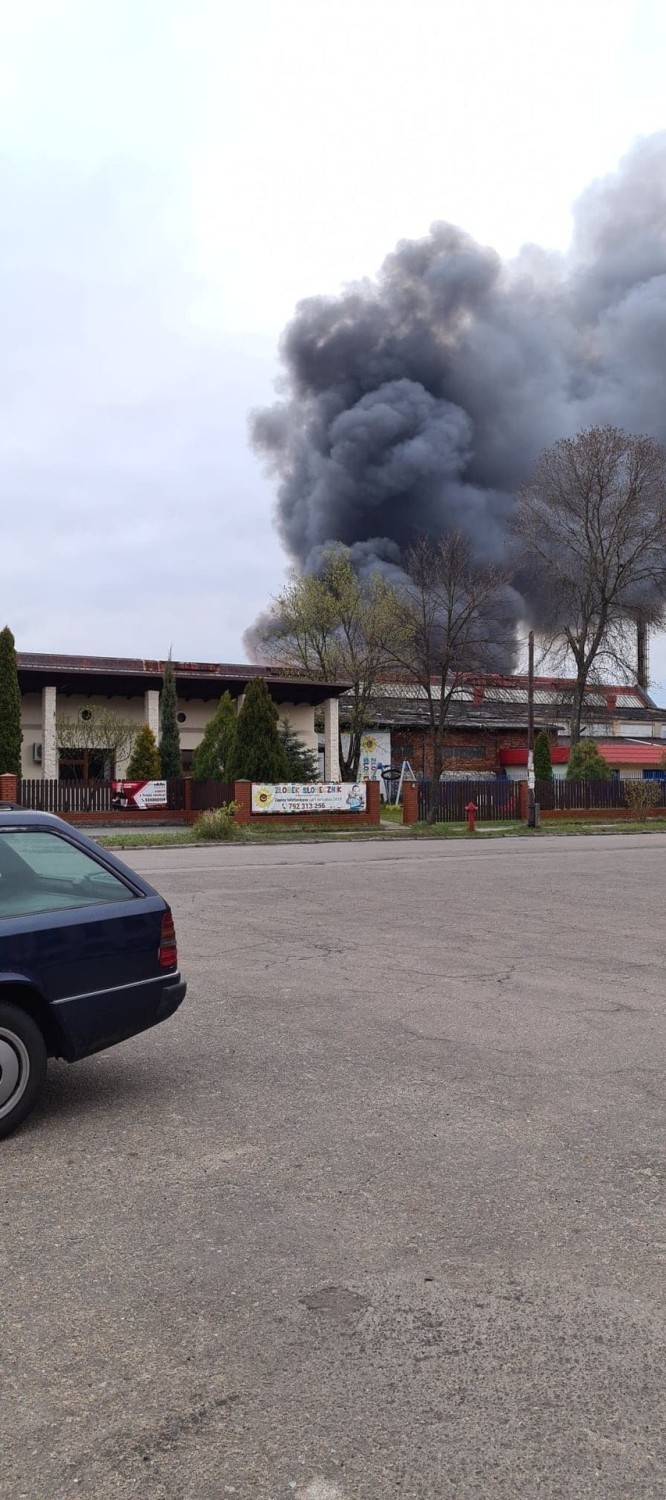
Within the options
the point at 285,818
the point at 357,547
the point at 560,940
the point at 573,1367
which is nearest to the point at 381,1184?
the point at 573,1367

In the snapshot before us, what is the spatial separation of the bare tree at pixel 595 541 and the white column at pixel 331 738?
Result: 11034mm

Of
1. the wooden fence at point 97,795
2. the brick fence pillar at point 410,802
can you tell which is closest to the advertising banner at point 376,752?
the brick fence pillar at point 410,802

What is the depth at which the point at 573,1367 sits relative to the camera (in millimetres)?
2926

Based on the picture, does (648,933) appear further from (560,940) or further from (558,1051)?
(558,1051)

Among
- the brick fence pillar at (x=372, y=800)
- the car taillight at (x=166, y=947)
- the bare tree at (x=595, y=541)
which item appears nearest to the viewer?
the car taillight at (x=166, y=947)

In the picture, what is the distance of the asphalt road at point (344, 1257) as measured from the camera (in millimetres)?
2572

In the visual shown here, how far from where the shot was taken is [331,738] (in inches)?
1965

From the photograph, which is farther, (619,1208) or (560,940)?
(560,940)

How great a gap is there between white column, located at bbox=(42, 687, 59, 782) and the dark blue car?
39299 mm

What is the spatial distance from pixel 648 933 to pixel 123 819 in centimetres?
2667

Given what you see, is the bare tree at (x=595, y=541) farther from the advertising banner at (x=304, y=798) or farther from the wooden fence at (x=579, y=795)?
the advertising banner at (x=304, y=798)

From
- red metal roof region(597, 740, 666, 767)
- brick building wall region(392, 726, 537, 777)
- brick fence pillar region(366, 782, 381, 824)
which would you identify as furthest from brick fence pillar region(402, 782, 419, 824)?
red metal roof region(597, 740, 666, 767)

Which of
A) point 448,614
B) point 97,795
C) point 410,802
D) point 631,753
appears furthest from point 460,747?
point 97,795

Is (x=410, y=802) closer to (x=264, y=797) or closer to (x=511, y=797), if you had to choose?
(x=511, y=797)
